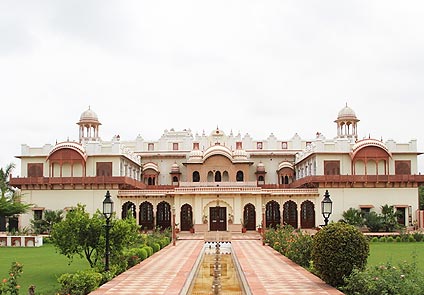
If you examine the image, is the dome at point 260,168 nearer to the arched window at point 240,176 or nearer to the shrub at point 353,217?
the arched window at point 240,176

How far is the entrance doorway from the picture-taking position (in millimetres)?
39594

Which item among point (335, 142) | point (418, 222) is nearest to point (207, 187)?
point (335, 142)

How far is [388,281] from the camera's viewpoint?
10203 millimetres

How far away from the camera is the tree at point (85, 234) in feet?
52.9

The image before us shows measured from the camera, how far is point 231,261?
22.0m

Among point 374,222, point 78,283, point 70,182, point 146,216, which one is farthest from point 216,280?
point 146,216

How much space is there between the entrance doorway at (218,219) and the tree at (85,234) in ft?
75.4

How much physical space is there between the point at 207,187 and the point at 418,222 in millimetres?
13346

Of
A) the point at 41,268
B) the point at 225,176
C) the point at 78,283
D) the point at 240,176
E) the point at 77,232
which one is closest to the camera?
the point at 78,283

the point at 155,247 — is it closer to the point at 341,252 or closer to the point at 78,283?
the point at 78,283

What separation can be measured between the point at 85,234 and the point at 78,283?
4250mm

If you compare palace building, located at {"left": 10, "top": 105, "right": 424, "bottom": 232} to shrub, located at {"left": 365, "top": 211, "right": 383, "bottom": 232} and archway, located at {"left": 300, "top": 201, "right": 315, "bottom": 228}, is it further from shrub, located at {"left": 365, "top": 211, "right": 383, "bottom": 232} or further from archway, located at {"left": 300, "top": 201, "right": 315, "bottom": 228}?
shrub, located at {"left": 365, "top": 211, "right": 383, "bottom": 232}

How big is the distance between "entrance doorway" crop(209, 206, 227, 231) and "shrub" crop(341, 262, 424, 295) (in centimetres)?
2830

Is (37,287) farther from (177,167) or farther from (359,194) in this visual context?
(177,167)
